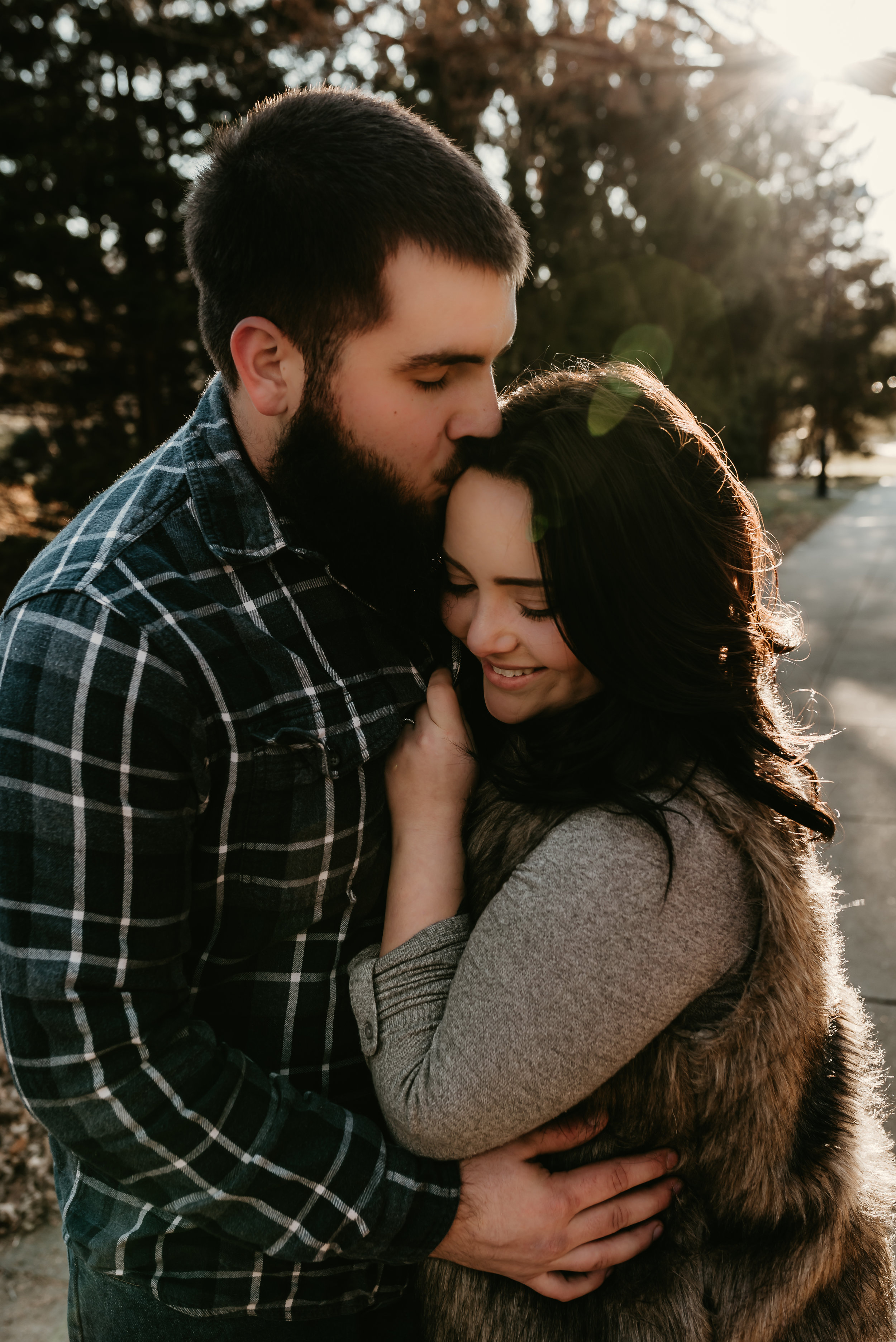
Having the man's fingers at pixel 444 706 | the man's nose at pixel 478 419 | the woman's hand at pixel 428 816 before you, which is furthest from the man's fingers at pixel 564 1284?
the man's nose at pixel 478 419

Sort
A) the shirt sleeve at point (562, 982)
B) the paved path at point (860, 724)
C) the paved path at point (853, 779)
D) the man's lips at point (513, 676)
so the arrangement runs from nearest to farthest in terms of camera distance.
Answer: the shirt sleeve at point (562, 982), the man's lips at point (513, 676), the paved path at point (853, 779), the paved path at point (860, 724)

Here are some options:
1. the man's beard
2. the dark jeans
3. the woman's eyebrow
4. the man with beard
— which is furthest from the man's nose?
the dark jeans

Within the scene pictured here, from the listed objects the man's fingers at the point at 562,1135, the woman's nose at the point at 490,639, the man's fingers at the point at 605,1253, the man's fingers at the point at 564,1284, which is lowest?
the man's fingers at the point at 564,1284

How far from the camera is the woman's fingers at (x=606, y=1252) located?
1.44m

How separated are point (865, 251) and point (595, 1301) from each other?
3493cm

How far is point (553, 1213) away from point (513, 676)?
0.92m

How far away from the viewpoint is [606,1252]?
1.45 m

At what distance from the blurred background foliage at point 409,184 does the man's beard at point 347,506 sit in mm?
931

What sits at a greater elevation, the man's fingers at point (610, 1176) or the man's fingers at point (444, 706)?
the man's fingers at point (444, 706)

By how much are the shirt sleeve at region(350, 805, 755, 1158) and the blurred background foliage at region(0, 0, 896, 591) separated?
4.77 feet

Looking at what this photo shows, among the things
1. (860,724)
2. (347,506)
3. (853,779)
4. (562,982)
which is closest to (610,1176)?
(562,982)

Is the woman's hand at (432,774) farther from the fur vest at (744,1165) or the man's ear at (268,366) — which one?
the man's ear at (268,366)

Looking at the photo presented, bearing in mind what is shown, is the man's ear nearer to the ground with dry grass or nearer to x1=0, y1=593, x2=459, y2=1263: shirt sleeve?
x1=0, y1=593, x2=459, y2=1263: shirt sleeve

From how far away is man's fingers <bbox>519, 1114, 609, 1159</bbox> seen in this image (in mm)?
1466
